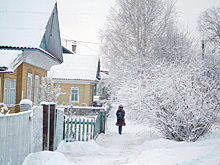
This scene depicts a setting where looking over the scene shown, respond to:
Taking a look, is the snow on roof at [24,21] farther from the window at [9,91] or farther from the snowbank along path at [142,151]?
the snowbank along path at [142,151]

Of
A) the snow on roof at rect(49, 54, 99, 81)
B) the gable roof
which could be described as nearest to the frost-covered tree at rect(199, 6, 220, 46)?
the snow on roof at rect(49, 54, 99, 81)

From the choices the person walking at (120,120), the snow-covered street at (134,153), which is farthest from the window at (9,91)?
the person walking at (120,120)

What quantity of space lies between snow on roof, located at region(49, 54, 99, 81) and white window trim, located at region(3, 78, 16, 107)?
15140mm

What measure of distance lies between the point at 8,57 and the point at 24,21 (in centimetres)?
271

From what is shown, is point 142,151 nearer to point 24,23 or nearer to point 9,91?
point 9,91

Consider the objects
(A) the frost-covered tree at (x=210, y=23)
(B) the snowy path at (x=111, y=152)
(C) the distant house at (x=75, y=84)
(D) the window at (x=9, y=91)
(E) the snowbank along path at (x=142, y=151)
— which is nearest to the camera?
(E) the snowbank along path at (x=142, y=151)

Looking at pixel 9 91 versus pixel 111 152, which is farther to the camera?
pixel 9 91

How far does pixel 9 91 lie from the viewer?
37.6 ft

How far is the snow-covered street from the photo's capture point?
6.44m

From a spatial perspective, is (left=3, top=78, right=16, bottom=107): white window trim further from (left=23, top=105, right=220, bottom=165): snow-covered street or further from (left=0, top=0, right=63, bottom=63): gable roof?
(left=23, top=105, right=220, bottom=165): snow-covered street

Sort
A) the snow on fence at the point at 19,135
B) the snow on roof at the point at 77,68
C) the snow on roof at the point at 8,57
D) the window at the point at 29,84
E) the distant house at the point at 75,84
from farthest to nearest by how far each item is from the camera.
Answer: the snow on roof at the point at 77,68 → the distant house at the point at 75,84 → the window at the point at 29,84 → the snow on roof at the point at 8,57 → the snow on fence at the point at 19,135

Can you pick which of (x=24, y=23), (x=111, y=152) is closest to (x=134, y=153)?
(x=111, y=152)

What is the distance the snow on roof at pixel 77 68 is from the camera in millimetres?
27438

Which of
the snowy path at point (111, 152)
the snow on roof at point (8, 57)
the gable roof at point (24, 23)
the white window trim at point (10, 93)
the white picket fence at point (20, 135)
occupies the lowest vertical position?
the snowy path at point (111, 152)
